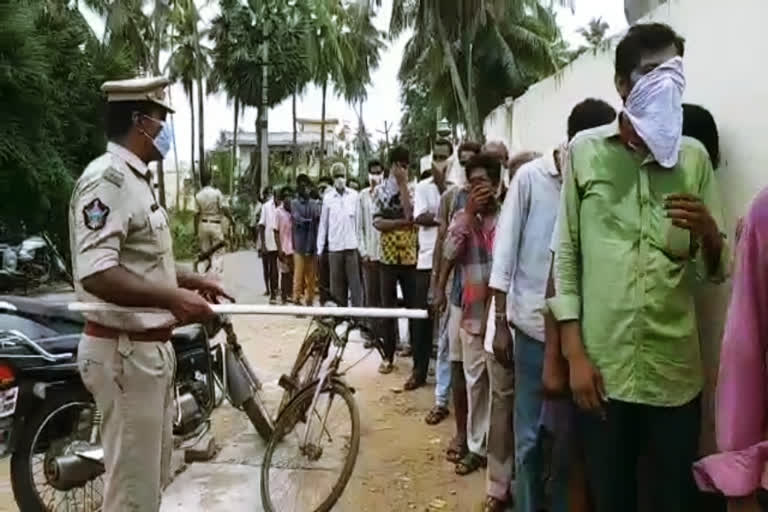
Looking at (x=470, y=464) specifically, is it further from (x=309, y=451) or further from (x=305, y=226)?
(x=305, y=226)

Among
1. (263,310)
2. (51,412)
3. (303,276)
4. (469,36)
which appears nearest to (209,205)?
(303,276)

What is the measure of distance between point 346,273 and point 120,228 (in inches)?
286

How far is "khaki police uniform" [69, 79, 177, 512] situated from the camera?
110 inches

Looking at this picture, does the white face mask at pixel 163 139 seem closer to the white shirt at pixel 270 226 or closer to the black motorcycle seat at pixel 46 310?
the black motorcycle seat at pixel 46 310

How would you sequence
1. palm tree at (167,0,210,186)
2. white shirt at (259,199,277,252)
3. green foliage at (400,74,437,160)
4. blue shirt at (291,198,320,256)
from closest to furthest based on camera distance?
blue shirt at (291,198,320,256), white shirt at (259,199,277,252), palm tree at (167,0,210,186), green foliage at (400,74,437,160)

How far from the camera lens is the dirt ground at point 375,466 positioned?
459 cm

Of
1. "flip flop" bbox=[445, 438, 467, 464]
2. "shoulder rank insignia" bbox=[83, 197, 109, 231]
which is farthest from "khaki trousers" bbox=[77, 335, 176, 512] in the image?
"flip flop" bbox=[445, 438, 467, 464]

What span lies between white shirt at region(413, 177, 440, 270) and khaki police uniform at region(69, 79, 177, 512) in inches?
158

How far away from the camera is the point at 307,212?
11898 millimetres

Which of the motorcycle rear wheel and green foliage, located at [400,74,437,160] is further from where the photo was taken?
green foliage, located at [400,74,437,160]

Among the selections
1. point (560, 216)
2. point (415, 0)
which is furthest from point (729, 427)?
point (415, 0)

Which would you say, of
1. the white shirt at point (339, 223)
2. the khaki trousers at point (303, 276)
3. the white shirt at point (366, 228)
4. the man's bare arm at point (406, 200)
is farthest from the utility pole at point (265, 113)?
the man's bare arm at point (406, 200)

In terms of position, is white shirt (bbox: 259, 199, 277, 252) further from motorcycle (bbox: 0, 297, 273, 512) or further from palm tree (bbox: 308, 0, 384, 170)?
palm tree (bbox: 308, 0, 384, 170)

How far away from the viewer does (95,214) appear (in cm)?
274
